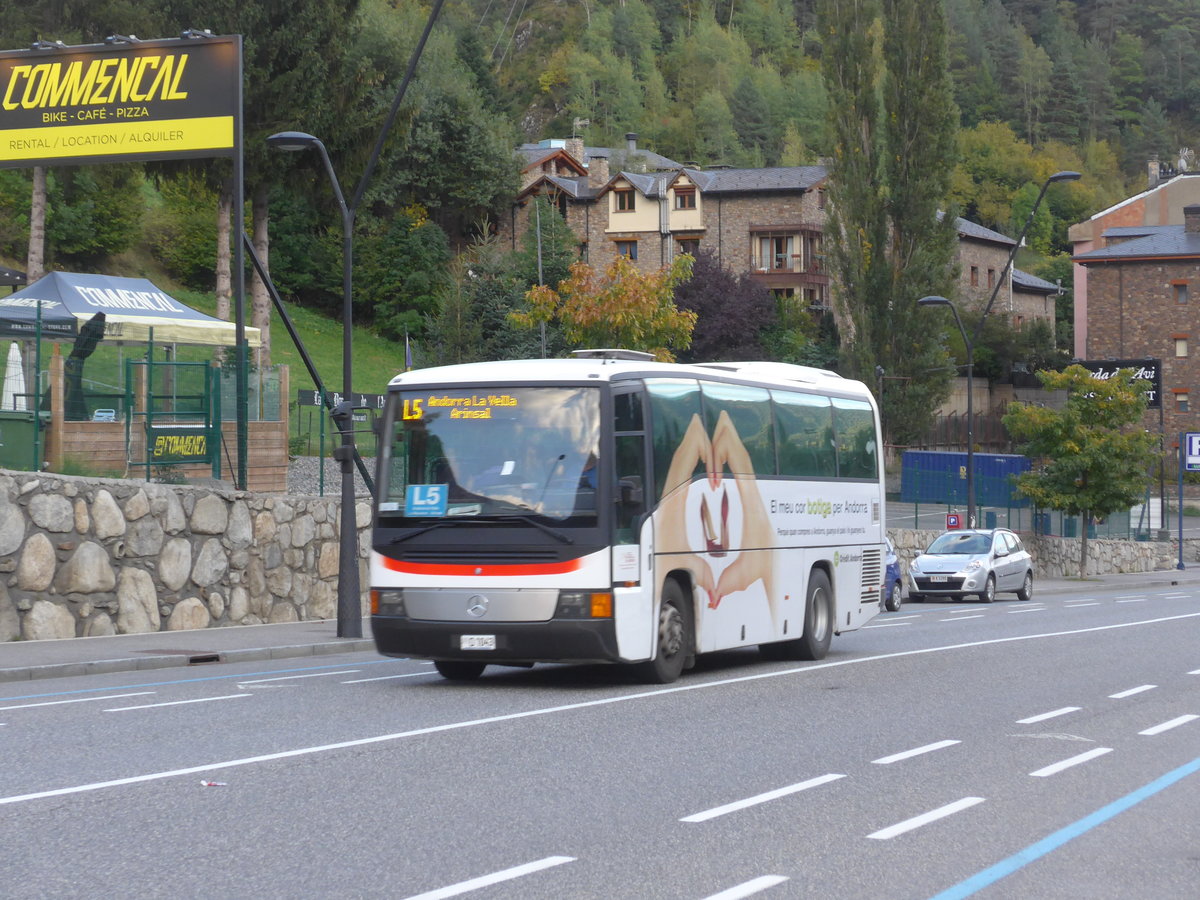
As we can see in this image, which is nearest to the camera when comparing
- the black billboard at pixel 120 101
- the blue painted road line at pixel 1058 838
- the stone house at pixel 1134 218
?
the blue painted road line at pixel 1058 838

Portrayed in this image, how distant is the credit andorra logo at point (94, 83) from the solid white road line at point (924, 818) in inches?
723

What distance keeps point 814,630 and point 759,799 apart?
9.37 metres

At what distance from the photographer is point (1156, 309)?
8462 centimetres

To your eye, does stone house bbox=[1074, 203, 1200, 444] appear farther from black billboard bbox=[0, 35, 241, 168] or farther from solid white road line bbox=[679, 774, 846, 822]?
solid white road line bbox=[679, 774, 846, 822]

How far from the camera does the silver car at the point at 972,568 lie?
35.6 meters

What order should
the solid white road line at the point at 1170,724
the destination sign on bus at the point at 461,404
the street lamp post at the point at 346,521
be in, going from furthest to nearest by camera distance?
the street lamp post at the point at 346,521 < the destination sign on bus at the point at 461,404 < the solid white road line at the point at 1170,724

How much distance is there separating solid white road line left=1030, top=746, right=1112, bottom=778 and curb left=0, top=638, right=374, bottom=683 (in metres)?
9.76

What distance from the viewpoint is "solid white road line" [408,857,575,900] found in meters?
6.45

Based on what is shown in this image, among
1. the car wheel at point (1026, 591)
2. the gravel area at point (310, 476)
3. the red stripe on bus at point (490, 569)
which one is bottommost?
the car wheel at point (1026, 591)

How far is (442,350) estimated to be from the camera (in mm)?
65375

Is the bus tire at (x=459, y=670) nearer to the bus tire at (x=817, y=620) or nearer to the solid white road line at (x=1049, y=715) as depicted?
the bus tire at (x=817, y=620)

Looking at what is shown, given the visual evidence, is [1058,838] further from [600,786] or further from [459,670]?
[459,670]

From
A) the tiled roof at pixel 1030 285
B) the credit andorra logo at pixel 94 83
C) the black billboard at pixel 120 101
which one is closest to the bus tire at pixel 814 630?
the black billboard at pixel 120 101

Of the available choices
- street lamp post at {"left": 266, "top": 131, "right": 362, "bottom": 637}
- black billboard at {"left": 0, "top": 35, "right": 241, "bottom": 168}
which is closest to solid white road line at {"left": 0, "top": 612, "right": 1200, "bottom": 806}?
street lamp post at {"left": 266, "top": 131, "right": 362, "bottom": 637}
